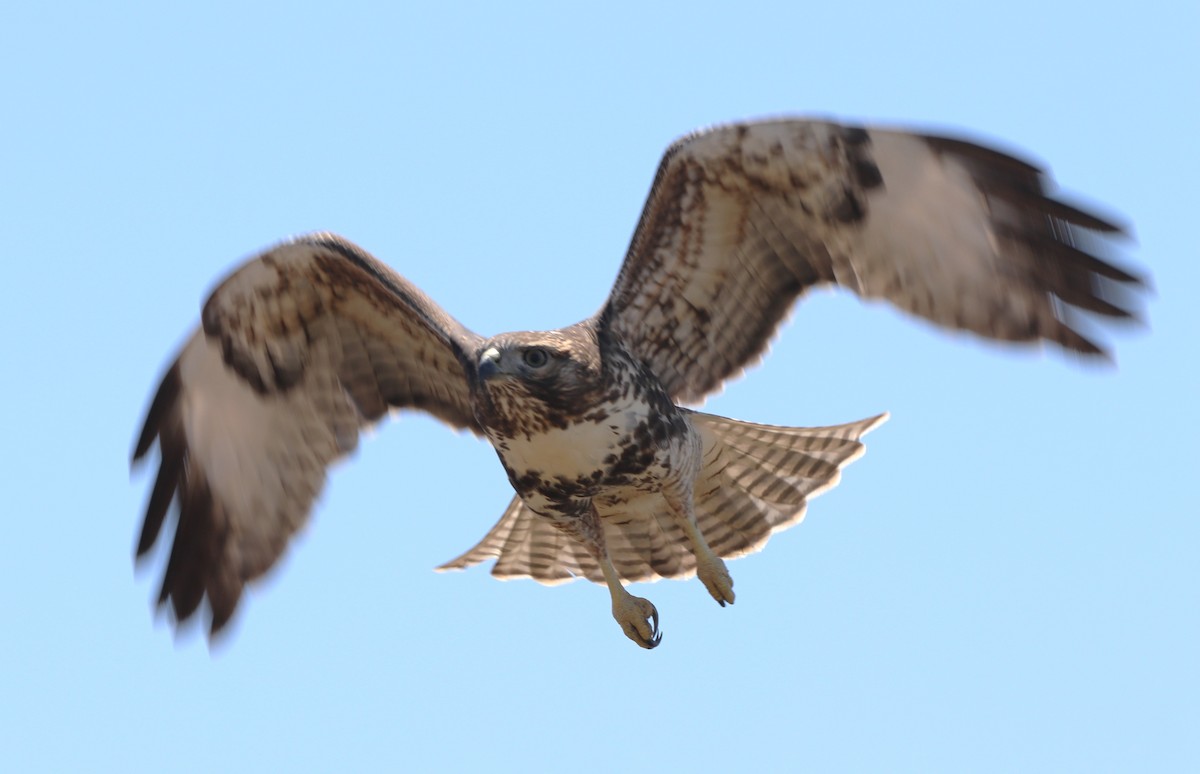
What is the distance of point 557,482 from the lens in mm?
9164

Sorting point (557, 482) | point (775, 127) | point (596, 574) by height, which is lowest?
point (596, 574)

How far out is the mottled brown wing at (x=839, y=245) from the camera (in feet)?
28.4

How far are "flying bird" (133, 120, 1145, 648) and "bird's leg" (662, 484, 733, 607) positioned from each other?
0.01 metres

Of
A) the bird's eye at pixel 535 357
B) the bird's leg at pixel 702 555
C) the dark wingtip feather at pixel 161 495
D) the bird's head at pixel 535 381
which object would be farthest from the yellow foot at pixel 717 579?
the dark wingtip feather at pixel 161 495

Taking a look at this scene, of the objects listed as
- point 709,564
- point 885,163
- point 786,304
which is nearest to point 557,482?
point 709,564

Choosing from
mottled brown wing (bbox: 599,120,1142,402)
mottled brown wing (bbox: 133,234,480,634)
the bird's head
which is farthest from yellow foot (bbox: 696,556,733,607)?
mottled brown wing (bbox: 133,234,480,634)

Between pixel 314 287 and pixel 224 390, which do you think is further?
pixel 224 390

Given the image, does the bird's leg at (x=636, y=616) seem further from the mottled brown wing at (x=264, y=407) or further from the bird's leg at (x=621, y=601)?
the mottled brown wing at (x=264, y=407)

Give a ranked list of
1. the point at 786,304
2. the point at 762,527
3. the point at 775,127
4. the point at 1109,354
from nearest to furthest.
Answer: the point at 1109,354
the point at 775,127
the point at 786,304
the point at 762,527

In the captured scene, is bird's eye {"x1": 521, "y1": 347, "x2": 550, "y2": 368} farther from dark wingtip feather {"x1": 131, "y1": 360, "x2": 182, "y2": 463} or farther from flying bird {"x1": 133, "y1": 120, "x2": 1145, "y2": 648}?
dark wingtip feather {"x1": 131, "y1": 360, "x2": 182, "y2": 463}

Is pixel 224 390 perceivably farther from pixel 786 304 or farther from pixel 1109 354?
pixel 1109 354

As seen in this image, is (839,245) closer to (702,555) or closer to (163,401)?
(702,555)

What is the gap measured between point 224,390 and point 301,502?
76 centimetres

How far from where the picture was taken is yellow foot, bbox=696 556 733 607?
9.51 m
